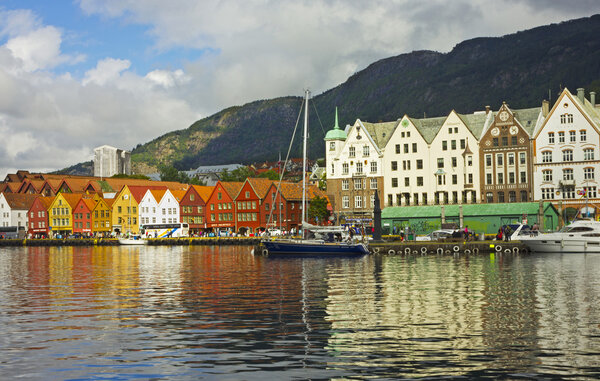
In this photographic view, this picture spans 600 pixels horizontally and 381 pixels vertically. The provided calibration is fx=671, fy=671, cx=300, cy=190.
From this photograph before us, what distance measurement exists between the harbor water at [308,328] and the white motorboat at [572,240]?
30.4 metres

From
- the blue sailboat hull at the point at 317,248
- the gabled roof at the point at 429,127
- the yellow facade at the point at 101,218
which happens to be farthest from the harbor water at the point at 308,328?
the yellow facade at the point at 101,218

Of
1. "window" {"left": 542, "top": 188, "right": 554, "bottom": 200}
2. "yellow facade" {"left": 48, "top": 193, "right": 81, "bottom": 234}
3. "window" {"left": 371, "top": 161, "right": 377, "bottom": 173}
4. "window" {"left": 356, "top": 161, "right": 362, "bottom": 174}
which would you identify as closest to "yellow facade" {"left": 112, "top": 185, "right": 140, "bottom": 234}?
"yellow facade" {"left": 48, "top": 193, "right": 81, "bottom": 234}

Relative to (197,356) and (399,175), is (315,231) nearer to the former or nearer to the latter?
(399,175)

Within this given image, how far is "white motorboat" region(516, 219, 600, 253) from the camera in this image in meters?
76.0

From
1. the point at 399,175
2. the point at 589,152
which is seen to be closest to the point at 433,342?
the point at 589,152

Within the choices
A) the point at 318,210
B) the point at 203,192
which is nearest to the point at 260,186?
the point at 203,192

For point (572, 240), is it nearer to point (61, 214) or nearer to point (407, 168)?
point (407, 168)

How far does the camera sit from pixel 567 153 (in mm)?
111688

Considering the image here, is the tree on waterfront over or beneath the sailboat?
over

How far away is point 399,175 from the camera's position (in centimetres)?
12762

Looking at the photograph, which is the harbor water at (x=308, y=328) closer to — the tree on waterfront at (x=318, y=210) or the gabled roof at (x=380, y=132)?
the gabled roof at (x=380, y=132)

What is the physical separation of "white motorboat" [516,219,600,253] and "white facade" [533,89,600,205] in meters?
34.6

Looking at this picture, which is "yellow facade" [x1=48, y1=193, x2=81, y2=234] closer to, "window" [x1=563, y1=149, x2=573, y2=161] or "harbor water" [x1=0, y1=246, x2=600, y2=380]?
"window" [x1=563, y1=149, x2=573, y2=161]

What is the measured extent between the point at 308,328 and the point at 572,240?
5902cm
